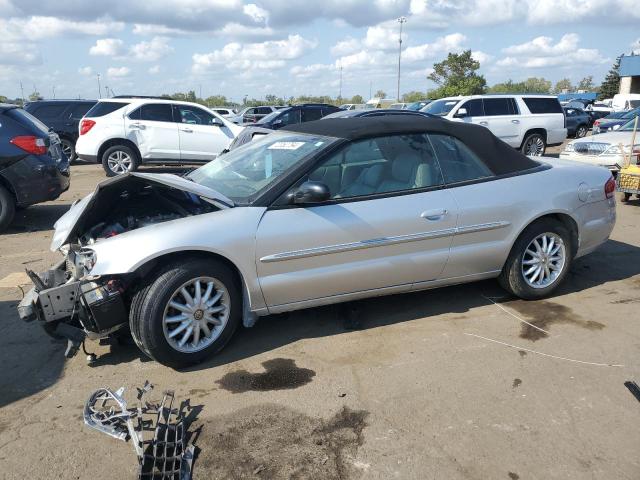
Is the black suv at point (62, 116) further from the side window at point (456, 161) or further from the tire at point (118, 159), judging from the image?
the side window at point (456, 161)

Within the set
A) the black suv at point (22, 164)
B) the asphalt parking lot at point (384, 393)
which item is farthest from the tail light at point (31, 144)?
the asphalt parking lot at point (384, 393)

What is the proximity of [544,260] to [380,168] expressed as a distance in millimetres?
1727

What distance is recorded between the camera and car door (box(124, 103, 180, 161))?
12.5 metres

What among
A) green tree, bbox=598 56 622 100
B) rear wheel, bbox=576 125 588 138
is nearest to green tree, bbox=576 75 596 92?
green tree, bbox=598 56 622 100

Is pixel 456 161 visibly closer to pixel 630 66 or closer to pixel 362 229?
pixel 362 229

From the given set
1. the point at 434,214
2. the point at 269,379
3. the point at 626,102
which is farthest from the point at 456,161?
the point at 626,102

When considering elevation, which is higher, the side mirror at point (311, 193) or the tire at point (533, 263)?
the side mirror at point (311, 193)

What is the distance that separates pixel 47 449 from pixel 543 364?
A: 120 inches

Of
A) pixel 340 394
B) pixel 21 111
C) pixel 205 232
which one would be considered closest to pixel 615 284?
pixel 340 394

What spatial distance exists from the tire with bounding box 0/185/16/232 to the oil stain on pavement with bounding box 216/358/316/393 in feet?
17.5

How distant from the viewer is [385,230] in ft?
13.2

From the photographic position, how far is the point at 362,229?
3.96 metres

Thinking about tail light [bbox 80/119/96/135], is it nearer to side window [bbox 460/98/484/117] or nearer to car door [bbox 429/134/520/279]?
side window [bbox 460/98/484/117]

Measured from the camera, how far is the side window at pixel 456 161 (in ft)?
14.4
